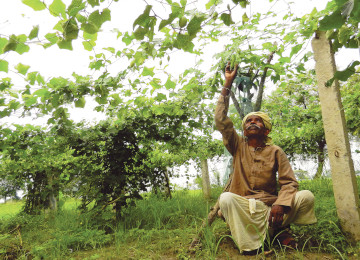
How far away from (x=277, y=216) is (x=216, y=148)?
305 inches

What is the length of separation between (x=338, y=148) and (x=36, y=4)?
3008mm

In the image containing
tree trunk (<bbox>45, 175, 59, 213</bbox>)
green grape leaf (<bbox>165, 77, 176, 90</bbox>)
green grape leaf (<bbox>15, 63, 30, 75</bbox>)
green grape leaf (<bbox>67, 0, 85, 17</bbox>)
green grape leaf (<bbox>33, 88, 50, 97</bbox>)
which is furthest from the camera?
tree trunk (<bbox>45, 175, 59, 213</bbox>)

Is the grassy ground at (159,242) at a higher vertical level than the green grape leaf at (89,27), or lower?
lower

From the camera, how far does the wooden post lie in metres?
2.64

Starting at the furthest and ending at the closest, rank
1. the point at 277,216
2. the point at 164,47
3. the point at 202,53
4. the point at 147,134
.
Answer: the point at 147,134
the point at 202,53
the point at 277,216
the point at 164,47

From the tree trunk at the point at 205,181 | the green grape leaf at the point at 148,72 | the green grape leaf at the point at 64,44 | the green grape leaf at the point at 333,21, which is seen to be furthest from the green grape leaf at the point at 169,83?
the tree trunk at the point at 205,181

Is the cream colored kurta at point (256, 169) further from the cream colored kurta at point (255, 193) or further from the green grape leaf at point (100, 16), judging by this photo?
the green grape leaf at point (100, 16)

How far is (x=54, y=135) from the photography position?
169 inches

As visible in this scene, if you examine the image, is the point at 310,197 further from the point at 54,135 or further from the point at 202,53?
the point at 54,135

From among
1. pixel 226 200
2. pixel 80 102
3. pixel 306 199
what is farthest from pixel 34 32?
pixel 306 199

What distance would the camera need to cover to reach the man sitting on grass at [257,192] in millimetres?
2496

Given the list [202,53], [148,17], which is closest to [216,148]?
[202,53]

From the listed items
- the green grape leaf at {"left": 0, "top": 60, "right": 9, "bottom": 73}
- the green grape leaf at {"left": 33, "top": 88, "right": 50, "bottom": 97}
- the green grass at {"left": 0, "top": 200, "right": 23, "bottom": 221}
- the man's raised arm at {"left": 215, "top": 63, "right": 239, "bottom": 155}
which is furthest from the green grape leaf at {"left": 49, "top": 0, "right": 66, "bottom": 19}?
the green grass at {"left": 0, "top": 200, "right": 23, "bottom": 221}

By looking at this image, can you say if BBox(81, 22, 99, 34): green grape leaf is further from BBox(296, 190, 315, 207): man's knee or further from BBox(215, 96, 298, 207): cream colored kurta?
BBox(296, 190, 315, 207): man's knee
